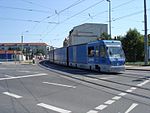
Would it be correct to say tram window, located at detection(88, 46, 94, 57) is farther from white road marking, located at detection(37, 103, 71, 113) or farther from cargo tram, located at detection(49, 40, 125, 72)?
white road marking, located at detection(37, 103, 71, 113)

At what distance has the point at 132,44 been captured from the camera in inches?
2477

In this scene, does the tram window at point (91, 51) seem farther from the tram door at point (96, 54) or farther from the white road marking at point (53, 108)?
the white road marking at point (53, 108)

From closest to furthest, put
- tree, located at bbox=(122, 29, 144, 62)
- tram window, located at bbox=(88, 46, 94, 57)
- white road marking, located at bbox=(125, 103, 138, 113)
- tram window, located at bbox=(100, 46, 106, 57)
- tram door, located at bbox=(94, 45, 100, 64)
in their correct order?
white road marking, located at bbox=(125, 103, 138, 113)
tram window, located at bbox=(100, 46, 106, 57)
tram door, located at bbox=(94, 45, 100, 64)
tram window, located at bbox=(88, 46, 94, 57)
tree, located at bbox=(122, 29, 144, 62)

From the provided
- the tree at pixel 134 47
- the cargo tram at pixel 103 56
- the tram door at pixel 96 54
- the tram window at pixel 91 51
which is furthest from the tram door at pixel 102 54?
the tree at pixel 134 47

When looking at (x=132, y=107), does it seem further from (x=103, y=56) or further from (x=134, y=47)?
(x=134, y=47)

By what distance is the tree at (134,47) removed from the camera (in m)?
62.7

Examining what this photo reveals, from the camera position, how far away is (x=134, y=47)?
62969 millimetres

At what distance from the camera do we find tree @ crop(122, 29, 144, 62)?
206 feet

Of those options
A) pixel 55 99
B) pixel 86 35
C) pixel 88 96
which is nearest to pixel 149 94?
pixel 88 96

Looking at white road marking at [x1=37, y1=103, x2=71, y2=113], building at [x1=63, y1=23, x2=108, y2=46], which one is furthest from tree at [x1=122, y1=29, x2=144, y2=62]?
white road marking at [x1=37, y1=103, x2=71, y2=113]

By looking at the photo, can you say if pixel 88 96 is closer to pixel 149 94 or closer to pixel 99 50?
pixel 149 94

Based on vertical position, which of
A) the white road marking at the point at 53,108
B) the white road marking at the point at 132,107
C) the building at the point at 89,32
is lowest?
the white road marking at the point at 53,108

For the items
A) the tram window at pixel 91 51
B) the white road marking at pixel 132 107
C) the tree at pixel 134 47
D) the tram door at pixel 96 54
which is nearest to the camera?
the white road marking at pixel 132 107

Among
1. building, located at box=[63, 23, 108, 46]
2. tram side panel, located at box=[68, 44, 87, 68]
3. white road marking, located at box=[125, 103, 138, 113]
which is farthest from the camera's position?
building, located at box=[63, 23, 108, 46]
